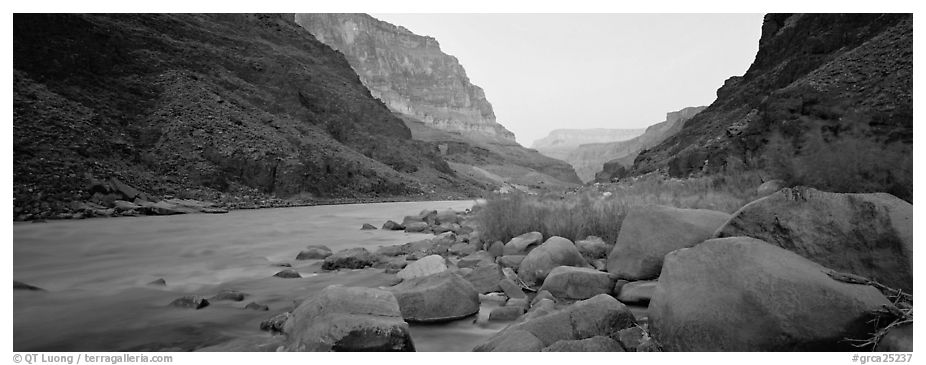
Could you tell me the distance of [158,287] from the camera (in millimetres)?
5125

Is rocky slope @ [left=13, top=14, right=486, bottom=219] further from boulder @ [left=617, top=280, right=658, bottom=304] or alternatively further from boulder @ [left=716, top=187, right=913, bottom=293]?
boulder @ [left=716, top=187, right=913, bottom=293]

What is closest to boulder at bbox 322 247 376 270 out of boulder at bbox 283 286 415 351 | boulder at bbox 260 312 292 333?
boulder at bbox 260 312 292 333

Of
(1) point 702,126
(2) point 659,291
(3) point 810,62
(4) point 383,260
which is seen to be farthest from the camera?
(1) point 702,126

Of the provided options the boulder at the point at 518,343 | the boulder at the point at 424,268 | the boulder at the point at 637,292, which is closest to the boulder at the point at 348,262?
the boulder at the point at 424,268

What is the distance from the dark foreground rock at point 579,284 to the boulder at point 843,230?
1.27m

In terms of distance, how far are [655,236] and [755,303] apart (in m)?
1.74

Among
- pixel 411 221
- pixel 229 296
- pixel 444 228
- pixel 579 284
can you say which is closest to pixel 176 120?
pixel 411 221

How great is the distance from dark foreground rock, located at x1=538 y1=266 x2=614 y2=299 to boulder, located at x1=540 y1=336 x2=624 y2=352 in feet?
4.57

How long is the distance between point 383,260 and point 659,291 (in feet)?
15.4

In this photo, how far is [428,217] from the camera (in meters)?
13.9

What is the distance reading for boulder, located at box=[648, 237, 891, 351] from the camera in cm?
224

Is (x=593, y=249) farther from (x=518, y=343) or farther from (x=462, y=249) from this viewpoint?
(x=518, y=343)
